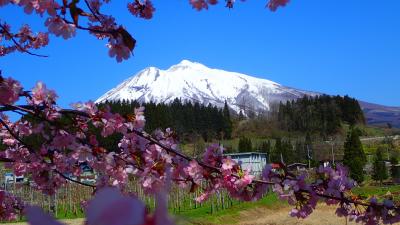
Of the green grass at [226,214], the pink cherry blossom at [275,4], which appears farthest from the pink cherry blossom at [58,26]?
the green grass at [226,214]

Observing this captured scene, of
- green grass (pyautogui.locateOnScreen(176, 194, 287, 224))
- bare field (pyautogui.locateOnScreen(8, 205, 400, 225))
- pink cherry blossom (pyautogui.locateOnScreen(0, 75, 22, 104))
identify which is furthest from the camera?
green grass (pyautogui.locateOnScreen(176, 194, 287, 224))

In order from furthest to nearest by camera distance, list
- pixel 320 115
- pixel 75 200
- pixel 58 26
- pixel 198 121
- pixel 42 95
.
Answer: pixel 320 115 → pixel 198 121 → pixel 75 200 → pixel 42 95 → pixel 58 26

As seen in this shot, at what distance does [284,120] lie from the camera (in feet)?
290

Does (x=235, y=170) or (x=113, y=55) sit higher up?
(x=113, y=55)

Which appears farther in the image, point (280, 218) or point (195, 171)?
point (280, 218)

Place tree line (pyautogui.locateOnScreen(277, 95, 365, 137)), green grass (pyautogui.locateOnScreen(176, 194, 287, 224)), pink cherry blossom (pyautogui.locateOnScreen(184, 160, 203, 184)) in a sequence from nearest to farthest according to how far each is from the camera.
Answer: pink cherry blossom (pyautogui.locateOnScreen(184, 160, 203, 184)), green grass (pyautogui.locateOnScreen(176, 194, 287, 224)), tree line (pyautogui.locateOnScreen(277, 95, 365, 137))

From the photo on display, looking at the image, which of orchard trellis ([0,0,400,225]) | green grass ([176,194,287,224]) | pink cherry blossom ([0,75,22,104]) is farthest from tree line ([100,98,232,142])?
pink cherry blossom ([0,75,22,104])

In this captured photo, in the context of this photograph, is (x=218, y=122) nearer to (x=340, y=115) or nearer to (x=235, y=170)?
(x=340, y=115)

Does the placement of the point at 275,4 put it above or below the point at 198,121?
below

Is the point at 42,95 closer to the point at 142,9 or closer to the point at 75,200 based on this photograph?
the point at 142,9

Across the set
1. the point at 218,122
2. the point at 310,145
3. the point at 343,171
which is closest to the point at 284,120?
the point at 218,122

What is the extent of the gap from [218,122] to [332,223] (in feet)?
218

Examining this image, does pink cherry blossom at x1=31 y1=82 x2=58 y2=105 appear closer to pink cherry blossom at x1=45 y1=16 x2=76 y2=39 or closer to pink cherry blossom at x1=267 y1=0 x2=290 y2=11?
pink cherry blossom at x1=45 y1=16 x2=76 y2=39

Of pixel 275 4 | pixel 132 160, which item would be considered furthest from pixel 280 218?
pixel 275 4
